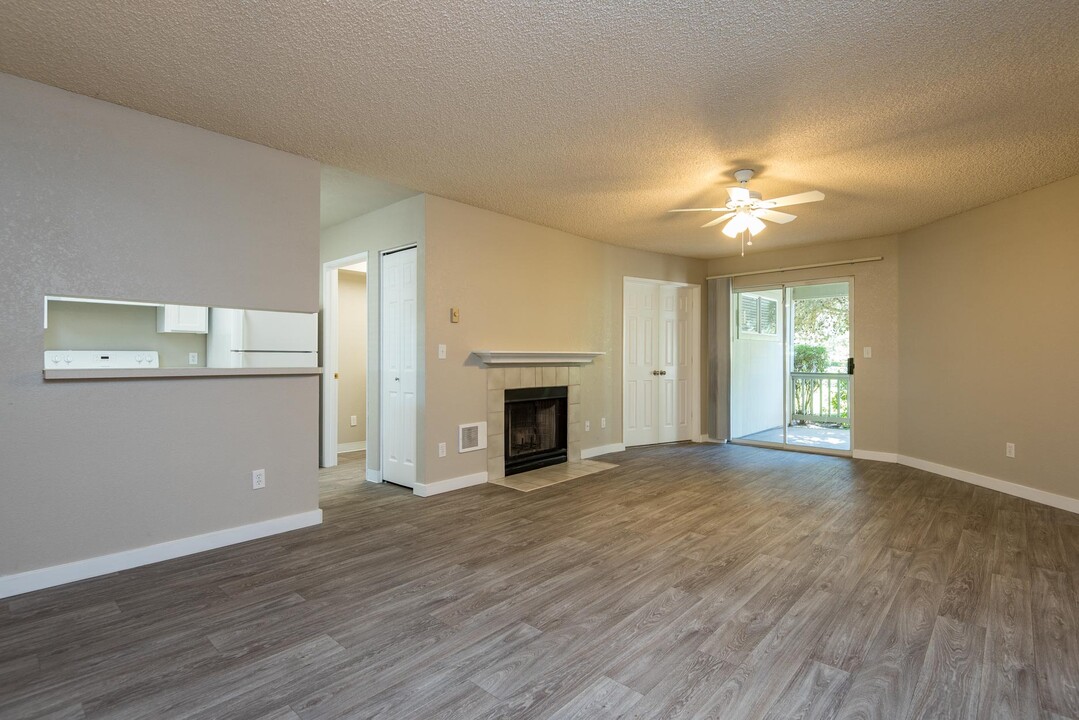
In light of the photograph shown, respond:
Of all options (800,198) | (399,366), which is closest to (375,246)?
(399,366)

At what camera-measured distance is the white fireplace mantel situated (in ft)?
15.4

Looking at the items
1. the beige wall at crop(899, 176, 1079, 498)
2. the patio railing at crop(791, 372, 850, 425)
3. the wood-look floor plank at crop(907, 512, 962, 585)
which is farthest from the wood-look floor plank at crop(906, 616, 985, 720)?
the patio railing at crop(791, 372, 850, 425)

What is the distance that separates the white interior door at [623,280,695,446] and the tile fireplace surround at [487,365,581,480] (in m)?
1.05

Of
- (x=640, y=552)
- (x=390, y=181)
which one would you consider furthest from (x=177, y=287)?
(x=640, y=552)

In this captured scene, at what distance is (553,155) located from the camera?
3.48m

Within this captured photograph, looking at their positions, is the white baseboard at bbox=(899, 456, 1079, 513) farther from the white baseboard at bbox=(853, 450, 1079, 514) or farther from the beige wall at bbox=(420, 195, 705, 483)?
the beige wall at bbox=(420, 195, 705, 483)

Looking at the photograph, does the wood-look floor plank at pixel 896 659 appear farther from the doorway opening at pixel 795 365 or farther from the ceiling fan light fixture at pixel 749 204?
the doorway opening at pixel 795 365

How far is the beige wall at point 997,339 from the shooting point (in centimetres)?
399

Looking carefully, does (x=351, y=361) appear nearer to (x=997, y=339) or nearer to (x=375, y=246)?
(x=375, y=246)

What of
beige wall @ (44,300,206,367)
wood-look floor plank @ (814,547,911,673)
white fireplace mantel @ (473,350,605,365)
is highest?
beige wall @ (44,300,206,367)

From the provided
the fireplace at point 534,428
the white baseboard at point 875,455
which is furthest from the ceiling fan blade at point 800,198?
the white baseboard at point 875,455

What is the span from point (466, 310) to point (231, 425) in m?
2.10

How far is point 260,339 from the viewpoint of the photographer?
3.32 m

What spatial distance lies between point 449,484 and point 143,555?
216 centimetres
